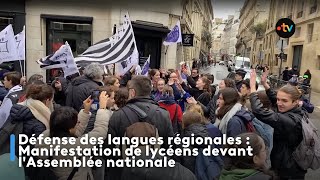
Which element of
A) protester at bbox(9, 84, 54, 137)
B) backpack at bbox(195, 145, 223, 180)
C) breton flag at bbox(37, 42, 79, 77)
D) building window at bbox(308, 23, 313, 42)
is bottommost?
backpack at bbox(195, 145, 223, 180)

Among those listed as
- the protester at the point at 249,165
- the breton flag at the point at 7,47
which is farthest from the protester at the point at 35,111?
the breton flag at the point at 7,47

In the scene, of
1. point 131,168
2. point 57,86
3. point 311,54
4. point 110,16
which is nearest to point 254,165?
point 131,168

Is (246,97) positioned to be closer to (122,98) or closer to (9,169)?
(122,98)

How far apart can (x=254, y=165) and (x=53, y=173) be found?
59.4 inches

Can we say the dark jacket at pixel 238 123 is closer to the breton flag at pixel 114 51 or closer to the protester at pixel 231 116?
the protester at pixel 231 116

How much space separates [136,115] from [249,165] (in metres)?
1.20

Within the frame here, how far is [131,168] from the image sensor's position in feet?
7.17

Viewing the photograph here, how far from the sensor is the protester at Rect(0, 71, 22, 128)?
→ 3.87 meters

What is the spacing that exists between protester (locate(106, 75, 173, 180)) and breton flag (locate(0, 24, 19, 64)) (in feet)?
11.9

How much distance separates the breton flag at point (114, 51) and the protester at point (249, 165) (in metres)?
3.91

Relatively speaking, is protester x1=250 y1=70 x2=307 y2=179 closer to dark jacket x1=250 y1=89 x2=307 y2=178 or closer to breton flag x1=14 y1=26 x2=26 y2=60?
dark jacket x1=250 y1=89 x2=307 y2=178

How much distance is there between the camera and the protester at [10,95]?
3.87 m

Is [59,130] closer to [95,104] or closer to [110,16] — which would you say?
[95,104]

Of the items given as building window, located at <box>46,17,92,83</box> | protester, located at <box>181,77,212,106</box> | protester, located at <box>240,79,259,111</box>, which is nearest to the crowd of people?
protester, located at <box>240,79,259,111</box>
